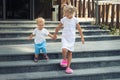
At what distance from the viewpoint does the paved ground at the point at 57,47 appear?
25.7 ft

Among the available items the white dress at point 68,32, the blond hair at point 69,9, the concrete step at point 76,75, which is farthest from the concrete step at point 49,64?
the blond hair at point 69,9

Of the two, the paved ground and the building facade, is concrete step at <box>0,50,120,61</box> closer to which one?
the paved ground

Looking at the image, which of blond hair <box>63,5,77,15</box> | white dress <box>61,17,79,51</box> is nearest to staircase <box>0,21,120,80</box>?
white dress <box>61,17,79,51</box>

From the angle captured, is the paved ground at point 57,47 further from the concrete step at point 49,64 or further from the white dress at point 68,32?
the white dress at point 68,32

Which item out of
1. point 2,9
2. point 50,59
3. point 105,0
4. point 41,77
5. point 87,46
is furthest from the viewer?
point 105,0

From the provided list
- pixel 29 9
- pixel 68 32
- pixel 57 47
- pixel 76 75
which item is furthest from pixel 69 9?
pixel 29 9

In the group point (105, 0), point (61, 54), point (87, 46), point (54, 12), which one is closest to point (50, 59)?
point (61, 54)

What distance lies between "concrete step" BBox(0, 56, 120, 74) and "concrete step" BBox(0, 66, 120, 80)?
12 centimetres

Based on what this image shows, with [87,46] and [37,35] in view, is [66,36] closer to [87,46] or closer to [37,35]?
[37,35]

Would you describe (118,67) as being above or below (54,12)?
below

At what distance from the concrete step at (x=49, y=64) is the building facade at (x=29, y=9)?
12.3 ft

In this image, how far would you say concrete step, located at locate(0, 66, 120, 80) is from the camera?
22.7 ft

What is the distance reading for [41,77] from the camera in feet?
22.8

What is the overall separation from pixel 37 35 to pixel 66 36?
0.66 metres
